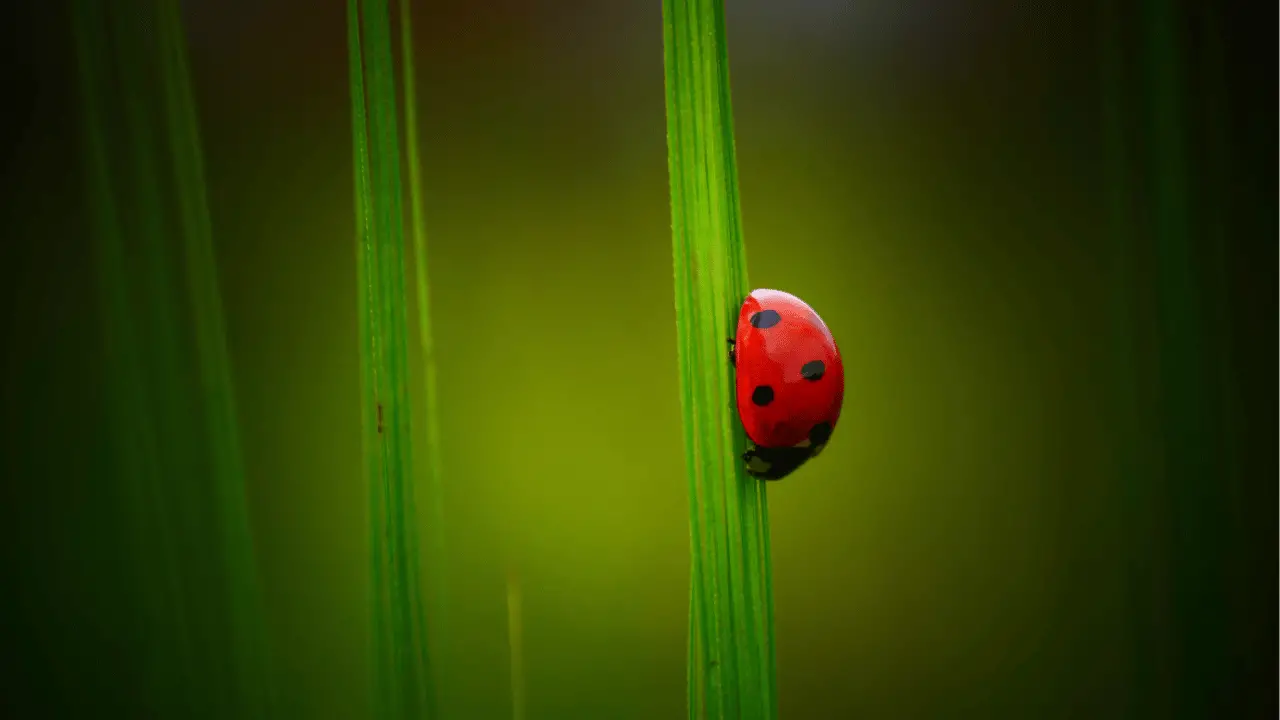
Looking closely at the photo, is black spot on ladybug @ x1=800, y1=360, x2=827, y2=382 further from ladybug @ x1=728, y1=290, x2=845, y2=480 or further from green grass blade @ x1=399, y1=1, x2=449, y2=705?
green grass blade @ x1=399, y1=1, x2=449, y2=705

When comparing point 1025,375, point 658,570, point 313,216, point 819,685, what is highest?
point 313,216

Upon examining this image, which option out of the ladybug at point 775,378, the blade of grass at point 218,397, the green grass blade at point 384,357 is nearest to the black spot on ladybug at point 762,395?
the ladybug at point 775,378

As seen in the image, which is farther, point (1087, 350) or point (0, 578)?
point (1087, 350)

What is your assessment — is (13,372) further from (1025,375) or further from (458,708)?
(1025,375)

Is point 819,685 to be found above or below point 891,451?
below

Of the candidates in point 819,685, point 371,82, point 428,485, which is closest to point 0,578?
point 428,485

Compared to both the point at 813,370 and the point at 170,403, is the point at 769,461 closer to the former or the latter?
the point at 813,370
